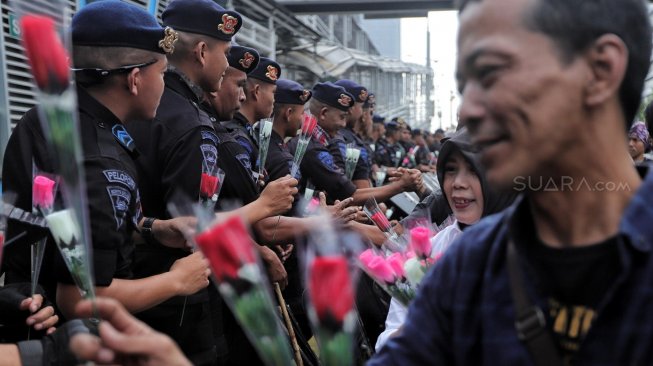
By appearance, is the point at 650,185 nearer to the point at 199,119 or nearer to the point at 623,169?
the point at 623,169

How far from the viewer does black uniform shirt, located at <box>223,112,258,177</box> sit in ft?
15.8

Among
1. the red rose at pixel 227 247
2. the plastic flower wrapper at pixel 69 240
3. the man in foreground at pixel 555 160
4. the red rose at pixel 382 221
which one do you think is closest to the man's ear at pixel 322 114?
the red rose at pixel 382 221

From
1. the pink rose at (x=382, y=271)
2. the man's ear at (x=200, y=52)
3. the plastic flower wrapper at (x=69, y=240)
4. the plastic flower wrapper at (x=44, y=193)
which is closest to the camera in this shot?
the plastic flower wrapper at (x=69, y=240)

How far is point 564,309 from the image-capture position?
142 cm

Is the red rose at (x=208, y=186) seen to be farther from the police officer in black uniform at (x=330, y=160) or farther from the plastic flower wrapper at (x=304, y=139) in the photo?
the police officer in black uniform at (x=330, y=160)

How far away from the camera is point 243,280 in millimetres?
1337

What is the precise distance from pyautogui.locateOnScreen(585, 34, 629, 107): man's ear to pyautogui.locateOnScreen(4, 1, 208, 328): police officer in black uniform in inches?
73.4

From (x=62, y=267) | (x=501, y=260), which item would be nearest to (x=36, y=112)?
(x=62, y=267)

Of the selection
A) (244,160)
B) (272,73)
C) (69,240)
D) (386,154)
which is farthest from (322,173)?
(386,154)

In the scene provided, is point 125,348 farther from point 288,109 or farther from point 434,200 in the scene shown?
point 288,109

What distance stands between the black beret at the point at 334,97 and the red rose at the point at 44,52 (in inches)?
264

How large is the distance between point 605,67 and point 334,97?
673 centimetres

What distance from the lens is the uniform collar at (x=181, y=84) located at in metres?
4.05

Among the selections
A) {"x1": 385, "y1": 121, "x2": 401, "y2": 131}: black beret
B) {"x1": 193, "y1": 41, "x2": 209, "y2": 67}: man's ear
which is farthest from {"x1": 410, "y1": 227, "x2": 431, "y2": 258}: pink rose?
{"x1": 385, "y1": 121, "x2": 401, "y2": 131}: black beret
